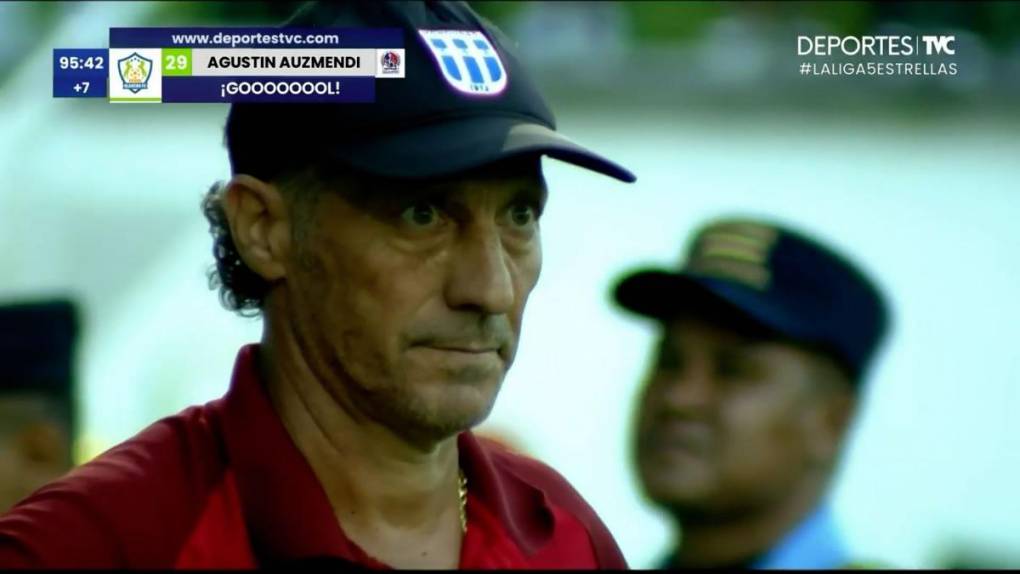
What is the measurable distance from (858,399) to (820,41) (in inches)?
20.2

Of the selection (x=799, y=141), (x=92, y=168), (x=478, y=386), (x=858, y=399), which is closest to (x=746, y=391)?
(x=858, y=399)

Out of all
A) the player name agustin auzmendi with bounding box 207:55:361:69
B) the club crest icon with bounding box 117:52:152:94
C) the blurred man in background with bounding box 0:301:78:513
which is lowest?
the blurred man in background with bounding box 0:301:78:513

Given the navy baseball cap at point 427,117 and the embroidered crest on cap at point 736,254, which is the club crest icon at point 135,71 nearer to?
the navy baseball cap at point 427,117

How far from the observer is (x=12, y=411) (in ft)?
7.68

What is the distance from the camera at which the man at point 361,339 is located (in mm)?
1469

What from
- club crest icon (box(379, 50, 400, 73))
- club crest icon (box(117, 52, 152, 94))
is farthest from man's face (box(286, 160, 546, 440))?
club crest icon (box(117, 52, 152, 94))

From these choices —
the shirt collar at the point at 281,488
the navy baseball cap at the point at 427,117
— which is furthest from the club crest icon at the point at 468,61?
the shirt collar at the point at 281,488

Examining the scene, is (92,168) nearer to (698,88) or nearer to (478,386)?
(698,88)

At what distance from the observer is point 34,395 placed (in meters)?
2.38

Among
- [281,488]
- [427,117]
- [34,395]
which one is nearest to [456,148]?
[427,117]

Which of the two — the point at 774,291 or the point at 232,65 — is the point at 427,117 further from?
the point at 774,291

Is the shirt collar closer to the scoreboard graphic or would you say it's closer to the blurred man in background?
the scoreboard graphic

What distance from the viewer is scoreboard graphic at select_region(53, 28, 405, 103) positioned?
5.16 ft

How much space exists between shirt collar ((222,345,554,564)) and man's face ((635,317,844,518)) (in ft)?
0.85
